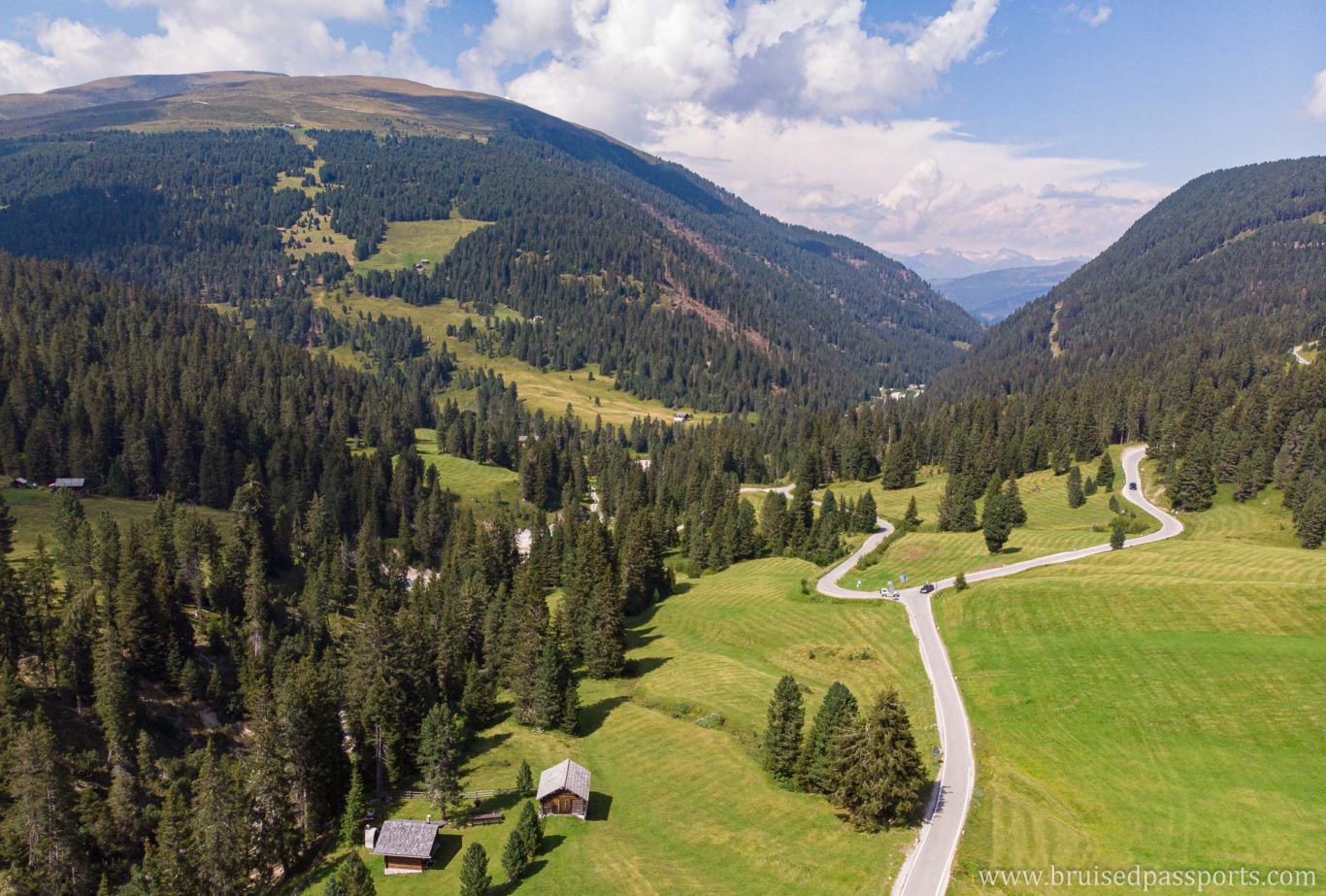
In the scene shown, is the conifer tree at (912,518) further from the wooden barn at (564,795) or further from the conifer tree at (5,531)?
the conifer tree at (5,531)

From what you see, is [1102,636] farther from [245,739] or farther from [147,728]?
[147,728]

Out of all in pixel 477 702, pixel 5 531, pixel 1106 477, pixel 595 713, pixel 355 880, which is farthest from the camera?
pixel 1106 477

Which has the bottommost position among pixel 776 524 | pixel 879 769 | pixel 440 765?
pixel 440 765

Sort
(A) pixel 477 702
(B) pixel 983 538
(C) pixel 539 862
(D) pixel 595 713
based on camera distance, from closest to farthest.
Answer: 1. (C) pixel 539 862
2. (A) pixel 477 702
3. (D) pixel 595 713
4. (B) pixel 983 538

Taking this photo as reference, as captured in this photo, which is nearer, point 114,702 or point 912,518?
point 114,702

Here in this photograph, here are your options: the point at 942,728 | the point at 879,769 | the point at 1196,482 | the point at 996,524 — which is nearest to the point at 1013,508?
the point at 996,524

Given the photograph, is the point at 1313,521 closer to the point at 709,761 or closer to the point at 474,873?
the point at 709,761
